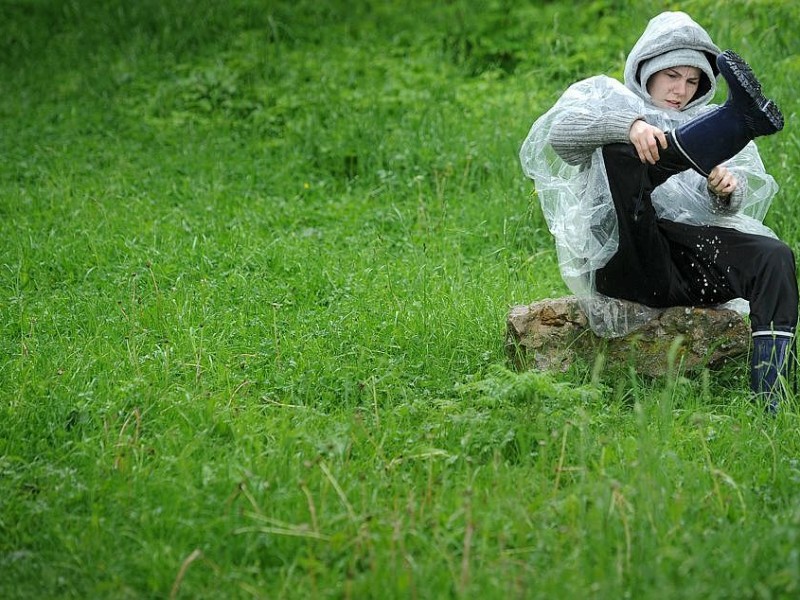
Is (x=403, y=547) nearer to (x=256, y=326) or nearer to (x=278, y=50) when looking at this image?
(x=256, y=326)

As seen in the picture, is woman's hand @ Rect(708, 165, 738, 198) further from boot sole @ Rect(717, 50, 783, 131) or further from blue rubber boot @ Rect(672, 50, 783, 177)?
boot sole @ Rect(717, 50, 783, 131)

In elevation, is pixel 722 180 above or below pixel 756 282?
above

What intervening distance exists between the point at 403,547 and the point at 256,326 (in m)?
2.06

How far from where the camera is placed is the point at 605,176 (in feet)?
13.1

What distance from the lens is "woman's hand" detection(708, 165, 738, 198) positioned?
13.1 ft

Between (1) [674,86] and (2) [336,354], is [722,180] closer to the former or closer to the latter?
(1) [674,86]

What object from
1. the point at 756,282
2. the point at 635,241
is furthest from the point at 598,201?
the point at 756,282

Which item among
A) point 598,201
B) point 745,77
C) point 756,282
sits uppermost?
point 745,77

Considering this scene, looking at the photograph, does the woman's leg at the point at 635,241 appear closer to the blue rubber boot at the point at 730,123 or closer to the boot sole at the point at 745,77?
the blue rubber boot at the point at 730,123

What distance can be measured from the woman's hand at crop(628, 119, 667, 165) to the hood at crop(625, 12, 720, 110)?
19.1 inches

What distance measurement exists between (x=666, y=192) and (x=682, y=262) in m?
0.30

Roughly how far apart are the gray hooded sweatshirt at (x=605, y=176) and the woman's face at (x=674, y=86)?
0.11 feet

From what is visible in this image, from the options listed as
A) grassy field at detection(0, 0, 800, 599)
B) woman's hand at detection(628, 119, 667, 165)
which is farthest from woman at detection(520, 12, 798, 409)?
grassy field at detection(0, 0, 800, 599)

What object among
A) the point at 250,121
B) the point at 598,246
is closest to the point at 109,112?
the point at 250,121
